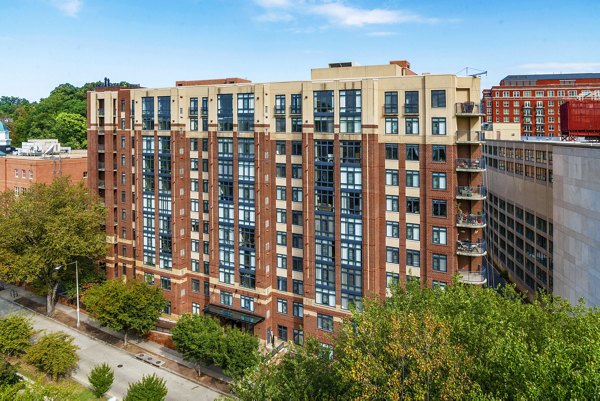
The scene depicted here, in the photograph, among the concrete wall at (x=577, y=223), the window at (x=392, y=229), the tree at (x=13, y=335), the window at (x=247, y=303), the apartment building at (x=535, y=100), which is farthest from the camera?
the apartment building at (x=535, y=100)

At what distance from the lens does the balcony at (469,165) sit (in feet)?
141

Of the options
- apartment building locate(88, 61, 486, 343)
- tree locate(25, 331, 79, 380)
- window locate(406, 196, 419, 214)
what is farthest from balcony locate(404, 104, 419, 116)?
tree locate(25, 331, 79, 380)

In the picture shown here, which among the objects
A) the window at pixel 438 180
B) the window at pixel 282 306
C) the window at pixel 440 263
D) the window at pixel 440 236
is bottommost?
the window at pixel 282 306

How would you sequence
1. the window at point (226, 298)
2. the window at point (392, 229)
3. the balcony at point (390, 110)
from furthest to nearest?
1. the window at point (226, 298)
2. the window at point (392, 229)
3. the balcony at point (390, 110)

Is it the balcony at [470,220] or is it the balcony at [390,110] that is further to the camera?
the balcony at [390,110]

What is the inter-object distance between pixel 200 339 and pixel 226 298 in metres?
9.91

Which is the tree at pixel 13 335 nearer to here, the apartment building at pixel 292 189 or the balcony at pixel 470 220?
the apartment building at pixel 292 189

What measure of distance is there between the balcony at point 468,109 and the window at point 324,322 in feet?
76.1

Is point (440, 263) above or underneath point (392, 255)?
underneath

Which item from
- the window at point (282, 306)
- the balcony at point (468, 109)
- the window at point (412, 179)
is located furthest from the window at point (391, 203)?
the window at point (282, 306)

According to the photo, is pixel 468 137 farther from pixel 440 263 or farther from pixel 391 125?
pixel 440 263

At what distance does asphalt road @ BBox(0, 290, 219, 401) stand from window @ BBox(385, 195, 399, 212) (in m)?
23.7

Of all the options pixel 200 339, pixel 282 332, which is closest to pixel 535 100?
pixel 282 332

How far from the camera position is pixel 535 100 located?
431 feet
